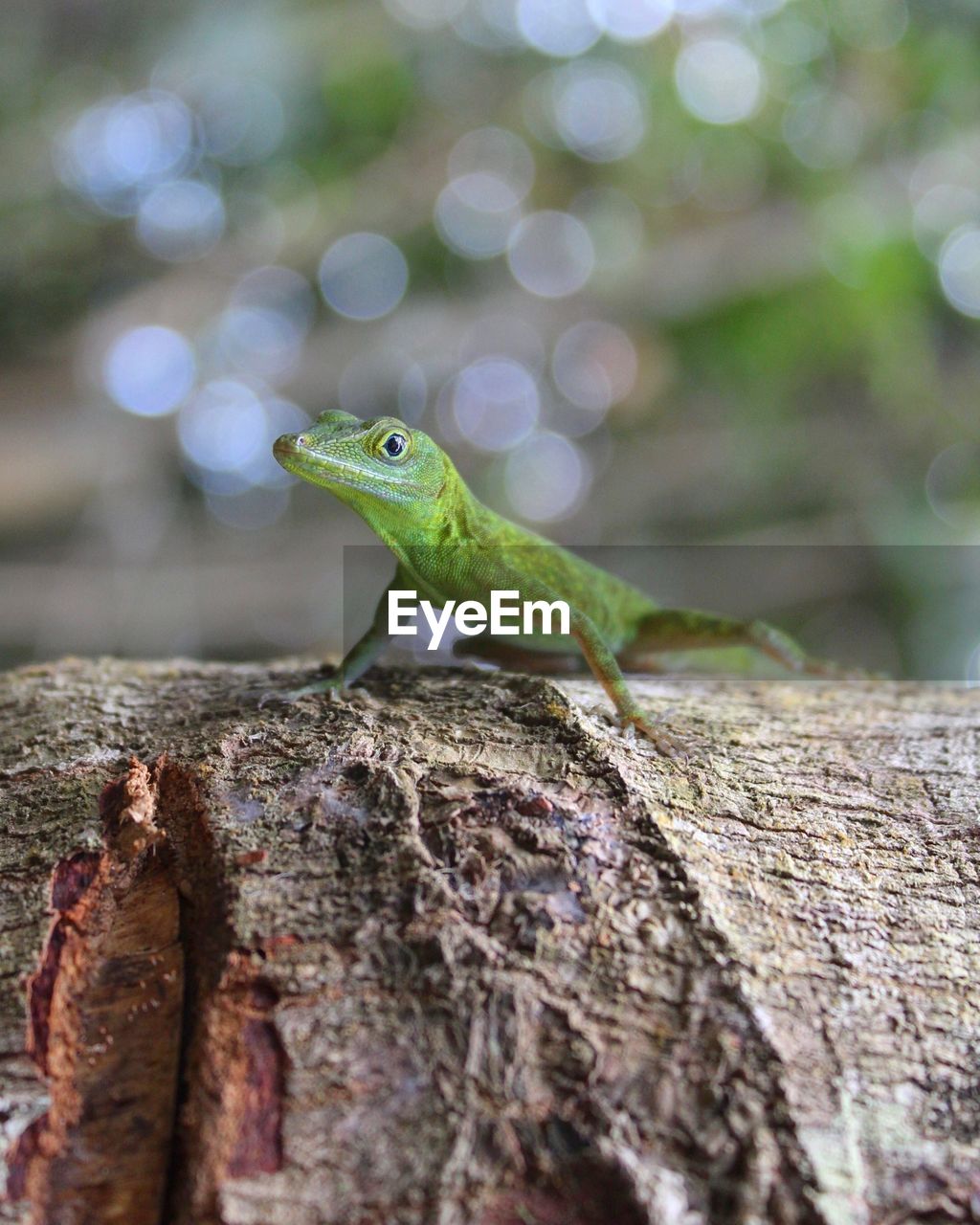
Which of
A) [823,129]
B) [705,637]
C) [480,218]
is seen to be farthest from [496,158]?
[705,637]

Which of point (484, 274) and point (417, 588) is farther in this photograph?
point (484, 274)

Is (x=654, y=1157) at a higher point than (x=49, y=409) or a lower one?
lower

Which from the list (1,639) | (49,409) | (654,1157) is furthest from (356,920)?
(1,639)

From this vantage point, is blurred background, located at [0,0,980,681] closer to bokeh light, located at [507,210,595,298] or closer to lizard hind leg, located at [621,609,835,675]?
bokeh light, located at [507,210,595,298]

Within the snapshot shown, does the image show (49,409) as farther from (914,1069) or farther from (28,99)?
(914,1069)

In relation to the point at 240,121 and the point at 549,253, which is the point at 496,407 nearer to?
the point at 549,253

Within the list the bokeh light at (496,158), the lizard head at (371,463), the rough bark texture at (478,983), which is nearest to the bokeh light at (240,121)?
the bokeh light at (496,158)

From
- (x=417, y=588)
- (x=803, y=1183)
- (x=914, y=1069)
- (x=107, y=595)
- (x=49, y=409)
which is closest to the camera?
(x=803, y=1183)
